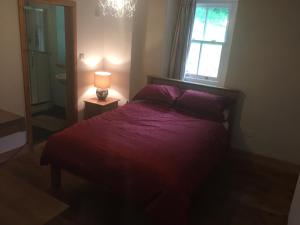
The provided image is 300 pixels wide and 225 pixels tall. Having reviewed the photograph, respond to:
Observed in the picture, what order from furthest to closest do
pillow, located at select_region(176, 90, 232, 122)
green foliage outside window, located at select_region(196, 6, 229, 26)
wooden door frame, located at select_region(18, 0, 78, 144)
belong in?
green foliage outside window, located at select_region(196, 6, 229, 26) < pillow, located at select_region(176, 90, 232, 122) < wooden door frame, located at select_region(18, 0, 78, 144)

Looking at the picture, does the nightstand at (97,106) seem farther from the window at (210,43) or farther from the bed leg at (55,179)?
the bed leg at (55,179)

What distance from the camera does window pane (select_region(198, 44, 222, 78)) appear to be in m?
3.60

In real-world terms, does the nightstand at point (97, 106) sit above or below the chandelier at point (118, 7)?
below

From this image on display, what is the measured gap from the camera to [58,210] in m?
1.57

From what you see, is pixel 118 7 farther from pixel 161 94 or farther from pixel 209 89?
pixel 209 89

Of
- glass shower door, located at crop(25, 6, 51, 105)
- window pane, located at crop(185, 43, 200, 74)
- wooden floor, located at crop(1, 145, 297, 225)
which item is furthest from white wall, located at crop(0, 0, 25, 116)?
window pane, located at crop(185, 43, 200, 74)

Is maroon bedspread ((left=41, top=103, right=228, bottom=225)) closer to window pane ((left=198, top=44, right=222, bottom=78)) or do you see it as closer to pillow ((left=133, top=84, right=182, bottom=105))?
pillow ((left=133, top=84, right=182, bottom=105))

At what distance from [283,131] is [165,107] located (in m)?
1.52

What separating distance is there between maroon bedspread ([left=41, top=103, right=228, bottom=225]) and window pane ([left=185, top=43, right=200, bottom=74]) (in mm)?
1279

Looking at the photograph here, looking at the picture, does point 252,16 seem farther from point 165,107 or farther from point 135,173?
point 135,173

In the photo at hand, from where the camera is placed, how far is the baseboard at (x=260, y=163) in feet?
10.2

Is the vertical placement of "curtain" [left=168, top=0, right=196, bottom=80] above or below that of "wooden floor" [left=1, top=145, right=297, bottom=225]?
above

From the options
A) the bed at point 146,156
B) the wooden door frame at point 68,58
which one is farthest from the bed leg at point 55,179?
the wooden door frame at point 68,58

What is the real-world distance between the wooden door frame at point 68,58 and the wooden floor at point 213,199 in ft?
2.58
